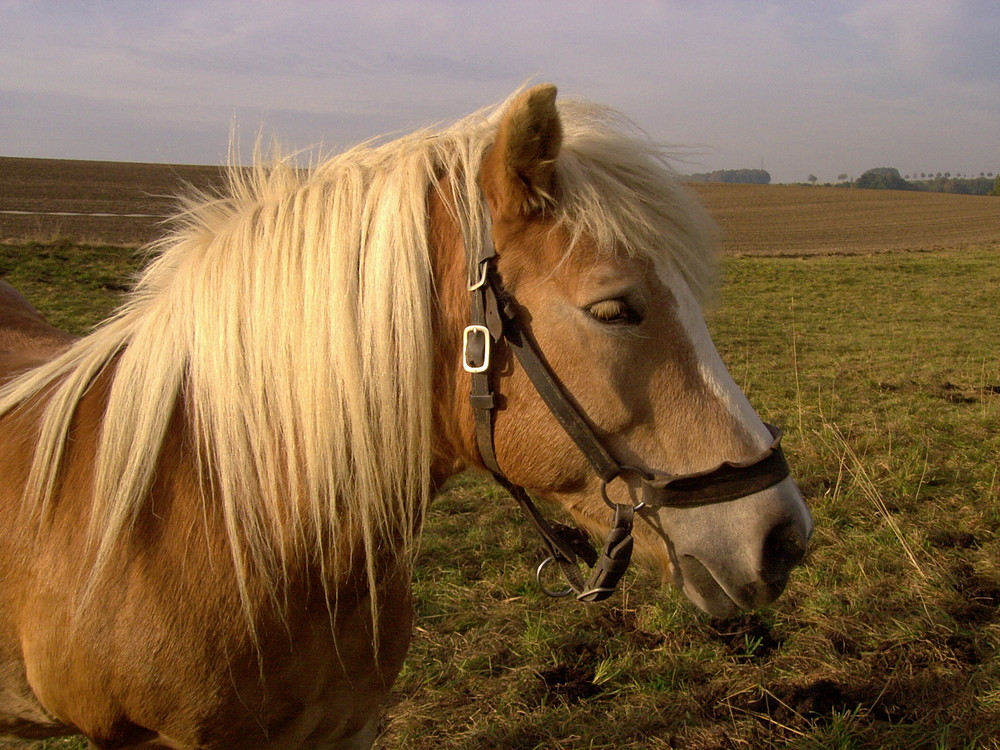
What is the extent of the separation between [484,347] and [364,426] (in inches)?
12.8

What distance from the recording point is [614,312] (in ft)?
4.77

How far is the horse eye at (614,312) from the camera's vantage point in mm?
1453

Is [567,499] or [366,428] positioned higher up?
[366,428]

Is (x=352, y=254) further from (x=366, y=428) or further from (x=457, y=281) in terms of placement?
(x=366, y=428)

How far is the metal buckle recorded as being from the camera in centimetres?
147

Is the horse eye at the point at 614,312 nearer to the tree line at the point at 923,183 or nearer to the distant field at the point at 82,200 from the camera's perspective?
the distant field at the point at 82,200

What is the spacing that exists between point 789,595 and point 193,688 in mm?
2989

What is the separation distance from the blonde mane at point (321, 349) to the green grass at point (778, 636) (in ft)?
5.12

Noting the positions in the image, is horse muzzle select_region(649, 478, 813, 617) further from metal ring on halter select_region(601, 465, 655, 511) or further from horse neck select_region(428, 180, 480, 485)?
horse neck select_region(428, 180, 480, 485)

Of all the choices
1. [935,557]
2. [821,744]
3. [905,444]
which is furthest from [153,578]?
[905,444]

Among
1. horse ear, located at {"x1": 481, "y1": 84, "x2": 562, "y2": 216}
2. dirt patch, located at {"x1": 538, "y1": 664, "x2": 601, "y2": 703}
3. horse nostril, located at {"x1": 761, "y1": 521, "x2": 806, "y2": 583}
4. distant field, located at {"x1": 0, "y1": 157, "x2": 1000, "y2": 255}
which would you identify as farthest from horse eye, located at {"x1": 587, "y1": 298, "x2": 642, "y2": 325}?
distant field, located at {"x1": 0, "y1": 157, "x2": 1000, "y2": 255}

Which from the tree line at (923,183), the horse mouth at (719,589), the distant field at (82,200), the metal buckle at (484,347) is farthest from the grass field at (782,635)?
the tree line at (923,183)

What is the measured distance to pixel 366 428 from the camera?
4.96 feet

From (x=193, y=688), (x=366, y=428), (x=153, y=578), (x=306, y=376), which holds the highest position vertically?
(x=306, y=376)
